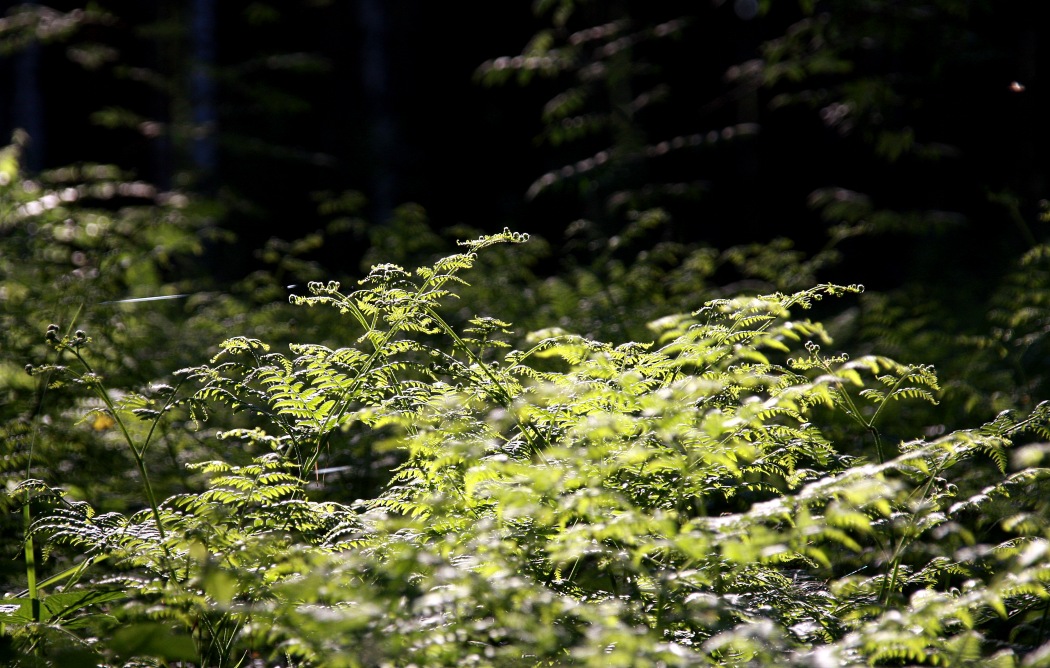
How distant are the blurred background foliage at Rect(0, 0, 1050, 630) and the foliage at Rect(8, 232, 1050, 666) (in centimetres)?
93

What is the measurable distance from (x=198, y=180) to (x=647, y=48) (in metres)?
7.15

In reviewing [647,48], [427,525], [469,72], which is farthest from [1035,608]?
[469,72]

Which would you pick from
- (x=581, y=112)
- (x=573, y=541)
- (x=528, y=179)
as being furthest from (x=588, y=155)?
(x=573, y=541)

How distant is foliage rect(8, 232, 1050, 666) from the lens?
5.12 feet

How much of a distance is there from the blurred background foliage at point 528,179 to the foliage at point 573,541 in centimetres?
93

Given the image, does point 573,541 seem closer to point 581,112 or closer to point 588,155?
point 581,112

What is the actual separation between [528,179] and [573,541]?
44.0 ft

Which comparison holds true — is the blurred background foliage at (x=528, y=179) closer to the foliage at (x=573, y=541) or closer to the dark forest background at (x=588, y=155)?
the dark forest background at (x=588, y=155)

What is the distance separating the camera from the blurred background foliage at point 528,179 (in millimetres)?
4031

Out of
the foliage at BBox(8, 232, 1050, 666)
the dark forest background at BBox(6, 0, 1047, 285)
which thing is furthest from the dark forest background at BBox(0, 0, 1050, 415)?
the foliage at BBox(8, 232, 1050, 666)

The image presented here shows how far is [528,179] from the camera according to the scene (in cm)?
1480

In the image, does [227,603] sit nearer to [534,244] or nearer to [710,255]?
[534,244]

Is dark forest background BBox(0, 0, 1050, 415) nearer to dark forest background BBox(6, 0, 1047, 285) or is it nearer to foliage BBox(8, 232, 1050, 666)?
dark forest background BBox(6, 0, 1047, 285)

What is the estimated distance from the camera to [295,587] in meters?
1.48
